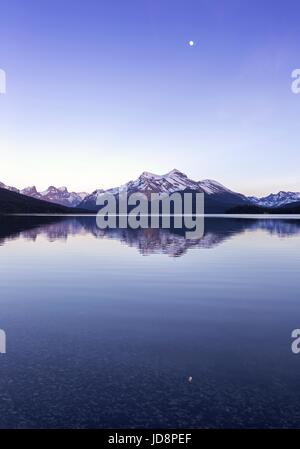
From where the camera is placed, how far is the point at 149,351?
17.8 metres

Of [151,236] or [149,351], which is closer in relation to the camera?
[149,351]

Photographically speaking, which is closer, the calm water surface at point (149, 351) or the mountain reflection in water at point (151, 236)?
the calm water surface at point (149, 351)

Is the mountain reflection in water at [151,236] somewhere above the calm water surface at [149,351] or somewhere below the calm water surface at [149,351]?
above

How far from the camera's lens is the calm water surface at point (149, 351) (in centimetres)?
1241

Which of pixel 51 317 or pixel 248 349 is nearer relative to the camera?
pixel 248 349

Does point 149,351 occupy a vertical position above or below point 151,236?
below

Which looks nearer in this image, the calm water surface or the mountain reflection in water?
the calm water surface

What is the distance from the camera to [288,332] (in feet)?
68.4

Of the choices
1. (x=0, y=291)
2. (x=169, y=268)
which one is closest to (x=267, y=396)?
(x=0, y=291)

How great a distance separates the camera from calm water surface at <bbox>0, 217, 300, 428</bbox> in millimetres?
12414

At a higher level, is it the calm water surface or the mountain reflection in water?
the mountain reflection in water

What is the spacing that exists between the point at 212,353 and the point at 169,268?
A: 83.1 ft
